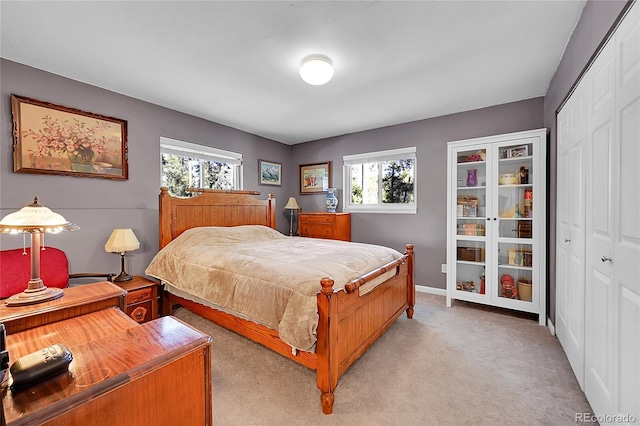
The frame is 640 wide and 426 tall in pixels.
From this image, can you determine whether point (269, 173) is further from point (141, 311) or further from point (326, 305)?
point (326, 305)

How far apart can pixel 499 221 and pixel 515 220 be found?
0.15m

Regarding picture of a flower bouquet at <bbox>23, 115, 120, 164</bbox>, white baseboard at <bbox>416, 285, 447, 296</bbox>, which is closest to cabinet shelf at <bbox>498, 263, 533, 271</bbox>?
white baseboard at <bbox>416, 285, 447, 296</bbox>

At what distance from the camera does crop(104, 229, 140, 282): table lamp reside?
2600 mm

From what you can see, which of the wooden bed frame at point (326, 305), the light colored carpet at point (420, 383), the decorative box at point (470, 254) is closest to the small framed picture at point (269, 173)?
the wooden bed frame at point (326, 305)

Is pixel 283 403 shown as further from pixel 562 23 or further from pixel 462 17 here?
pixel 562 23

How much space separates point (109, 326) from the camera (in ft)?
4.53

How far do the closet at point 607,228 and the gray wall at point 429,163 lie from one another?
4.22 feet

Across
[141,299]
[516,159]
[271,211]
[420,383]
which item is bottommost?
[420,383]

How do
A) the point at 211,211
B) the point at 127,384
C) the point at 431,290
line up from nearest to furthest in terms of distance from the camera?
the point at 127,384
the point at 211,211
the point at 431,290

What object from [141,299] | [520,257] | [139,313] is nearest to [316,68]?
[141,299]

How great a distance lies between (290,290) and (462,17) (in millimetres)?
2156

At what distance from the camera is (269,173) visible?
4797mm

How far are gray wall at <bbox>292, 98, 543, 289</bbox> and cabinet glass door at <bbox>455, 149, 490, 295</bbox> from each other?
0.39 meters

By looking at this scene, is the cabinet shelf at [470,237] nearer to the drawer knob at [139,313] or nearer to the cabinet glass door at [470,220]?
the cabinet glass door at [470,220]
